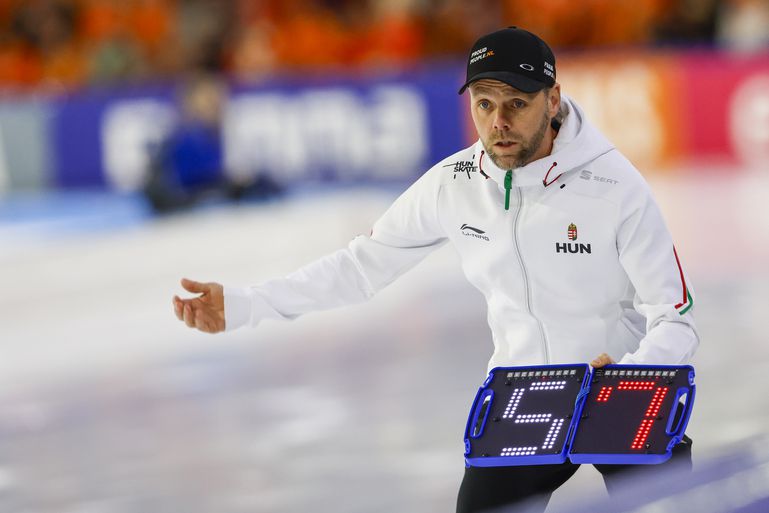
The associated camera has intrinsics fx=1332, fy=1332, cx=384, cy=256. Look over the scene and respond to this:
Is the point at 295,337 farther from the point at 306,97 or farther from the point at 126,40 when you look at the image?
the point at 126,40

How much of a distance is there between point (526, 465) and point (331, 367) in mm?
3708

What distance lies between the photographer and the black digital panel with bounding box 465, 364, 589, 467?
8.94 ft

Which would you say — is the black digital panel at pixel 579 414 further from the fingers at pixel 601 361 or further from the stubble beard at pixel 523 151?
the stubble beard at pixel 523 151

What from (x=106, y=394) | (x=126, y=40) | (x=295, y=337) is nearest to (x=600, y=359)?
(x=106, y=394)

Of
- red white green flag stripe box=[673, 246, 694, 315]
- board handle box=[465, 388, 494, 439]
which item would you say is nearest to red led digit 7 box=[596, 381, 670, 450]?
red white green flag stripe box=[673, 246, 694, 315]

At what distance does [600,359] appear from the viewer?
278cm

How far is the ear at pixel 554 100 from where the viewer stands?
292 cm

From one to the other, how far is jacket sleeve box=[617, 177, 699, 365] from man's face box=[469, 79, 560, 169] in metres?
0.25

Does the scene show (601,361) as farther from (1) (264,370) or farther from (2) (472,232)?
(1) (264,370)

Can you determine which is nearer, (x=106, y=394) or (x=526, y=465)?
(x=526, y=465)

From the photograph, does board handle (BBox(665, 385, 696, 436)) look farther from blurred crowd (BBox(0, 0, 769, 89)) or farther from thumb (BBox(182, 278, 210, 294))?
blurred crowd (BBox(0, 0, 769, 89))

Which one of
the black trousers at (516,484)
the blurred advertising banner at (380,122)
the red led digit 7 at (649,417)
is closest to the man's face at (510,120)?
the red led digit 7 at (649,417)

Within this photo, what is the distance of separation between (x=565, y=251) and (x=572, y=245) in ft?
0.07

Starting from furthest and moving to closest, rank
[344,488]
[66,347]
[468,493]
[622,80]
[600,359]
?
1. [622,80]
2. [66,347]
3. [344,488]
4. [468,493]
5. [600,359]
